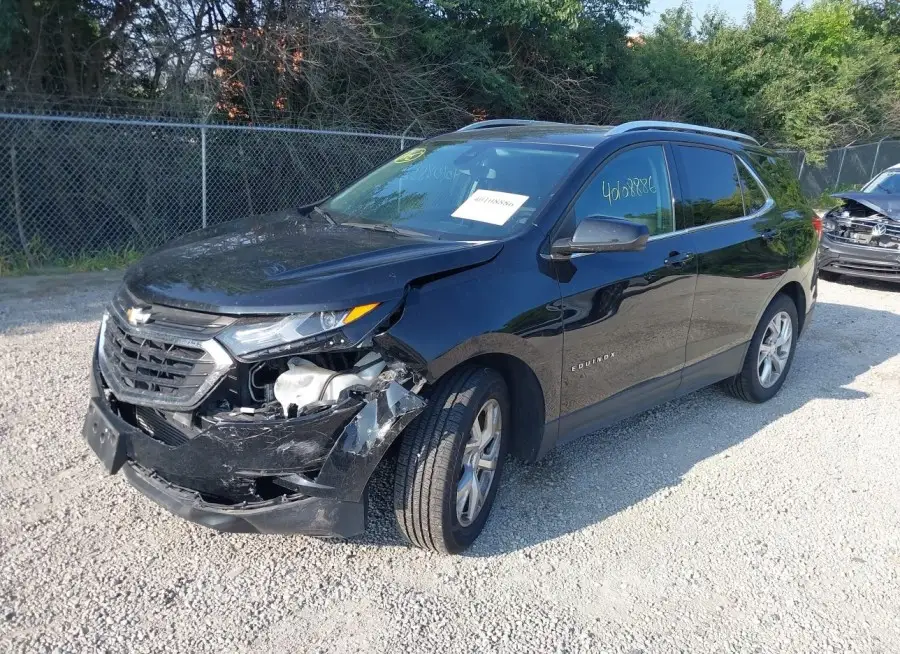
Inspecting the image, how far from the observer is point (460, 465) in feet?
10.2

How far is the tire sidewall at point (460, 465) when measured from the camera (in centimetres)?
305

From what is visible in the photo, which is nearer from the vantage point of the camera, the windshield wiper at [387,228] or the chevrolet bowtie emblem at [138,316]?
the chevrolet bowtie emblem at [138,316]

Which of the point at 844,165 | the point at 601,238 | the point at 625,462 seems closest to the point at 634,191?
the point at 601,238

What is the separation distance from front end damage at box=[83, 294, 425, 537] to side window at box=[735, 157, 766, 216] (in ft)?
10.5

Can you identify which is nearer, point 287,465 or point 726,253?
point 287,465

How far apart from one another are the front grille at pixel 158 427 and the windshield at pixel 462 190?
4.73ft

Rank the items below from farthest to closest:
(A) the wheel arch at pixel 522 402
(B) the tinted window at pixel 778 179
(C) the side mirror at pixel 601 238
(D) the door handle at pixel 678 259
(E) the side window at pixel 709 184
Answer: (B) the tinted window at pixel 778 179 < (E) the side window at pixel 709 184 < (D) the door handle at pixel 678 259 < (C) the side mirror at pixel 601 238 < (A) the wheel arch at pixel 522 402

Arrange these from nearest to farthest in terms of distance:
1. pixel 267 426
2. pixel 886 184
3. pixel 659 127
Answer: pixel 267 426
pixel 659 127
pixel 886 184

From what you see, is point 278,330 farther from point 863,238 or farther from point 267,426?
point 863,238

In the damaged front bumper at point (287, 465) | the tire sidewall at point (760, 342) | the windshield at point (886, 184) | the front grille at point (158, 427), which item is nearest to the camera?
the damaged front bumper at point (287, 465)

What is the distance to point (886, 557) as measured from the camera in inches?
140

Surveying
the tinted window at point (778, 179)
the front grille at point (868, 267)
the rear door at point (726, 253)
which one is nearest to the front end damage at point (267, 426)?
the rear door at point (726, 253)

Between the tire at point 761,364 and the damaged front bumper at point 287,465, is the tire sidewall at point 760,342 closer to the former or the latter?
the tire at point 761,364

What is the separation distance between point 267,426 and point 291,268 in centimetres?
67
